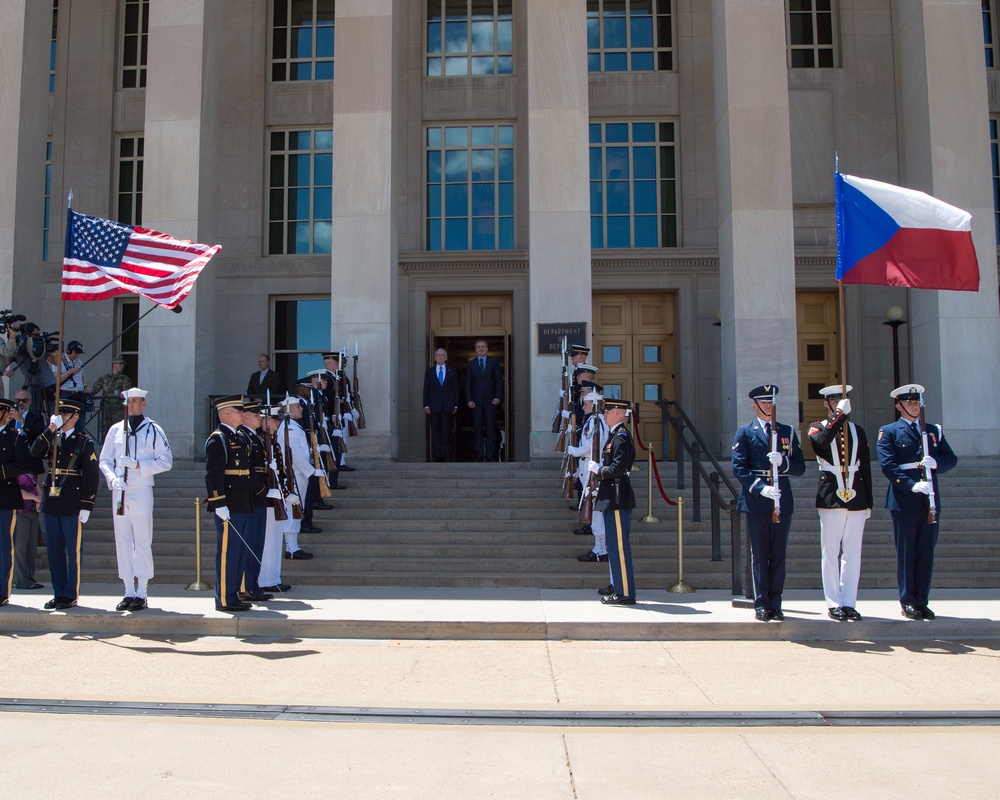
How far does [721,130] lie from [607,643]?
10377 millimetres

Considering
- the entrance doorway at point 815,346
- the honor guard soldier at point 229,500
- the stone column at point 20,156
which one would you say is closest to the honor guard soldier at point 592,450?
the honor guard soldier at point 229,500

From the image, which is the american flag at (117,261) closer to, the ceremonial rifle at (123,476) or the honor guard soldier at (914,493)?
the ceremonial rifle at (123,476)

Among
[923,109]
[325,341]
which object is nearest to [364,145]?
[325,341]

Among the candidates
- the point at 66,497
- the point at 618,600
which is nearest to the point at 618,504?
the point at 618,600

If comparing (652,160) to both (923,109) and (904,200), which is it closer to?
(923,109)

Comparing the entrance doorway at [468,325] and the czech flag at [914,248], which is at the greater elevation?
the entrance doorway at [468,325]

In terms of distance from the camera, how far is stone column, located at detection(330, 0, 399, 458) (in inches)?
596

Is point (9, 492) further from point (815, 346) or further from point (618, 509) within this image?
point (815, 346)

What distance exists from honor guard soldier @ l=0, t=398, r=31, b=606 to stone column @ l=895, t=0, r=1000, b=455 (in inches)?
518

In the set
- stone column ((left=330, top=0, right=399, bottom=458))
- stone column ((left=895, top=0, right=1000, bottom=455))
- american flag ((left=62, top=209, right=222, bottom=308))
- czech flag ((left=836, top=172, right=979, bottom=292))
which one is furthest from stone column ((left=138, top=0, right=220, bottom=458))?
stone column ((left=895, top=0, right=1000, bottom=455))

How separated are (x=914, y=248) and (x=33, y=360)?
38.3 ft

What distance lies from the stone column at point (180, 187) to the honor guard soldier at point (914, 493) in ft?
35.6

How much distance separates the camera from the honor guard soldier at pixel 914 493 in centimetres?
866

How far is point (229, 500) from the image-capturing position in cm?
930
